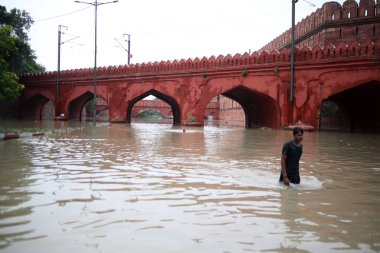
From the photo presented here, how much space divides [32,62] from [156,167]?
1458 inches

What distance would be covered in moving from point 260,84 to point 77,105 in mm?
17559

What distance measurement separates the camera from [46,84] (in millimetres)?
31484

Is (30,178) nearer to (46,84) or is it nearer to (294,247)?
(294,247)

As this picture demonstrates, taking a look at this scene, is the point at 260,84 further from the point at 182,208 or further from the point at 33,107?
the point at 33,107

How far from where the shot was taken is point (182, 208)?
3670mm

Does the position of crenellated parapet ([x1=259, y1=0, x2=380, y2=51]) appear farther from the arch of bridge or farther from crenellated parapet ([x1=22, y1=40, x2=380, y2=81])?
the arch of bridge

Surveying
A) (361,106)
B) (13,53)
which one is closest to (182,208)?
(361,106)

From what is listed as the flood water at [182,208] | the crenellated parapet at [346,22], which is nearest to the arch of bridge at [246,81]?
the crenellated parapet at [346,22]

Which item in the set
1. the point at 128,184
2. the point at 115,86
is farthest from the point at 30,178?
the point at 115,86

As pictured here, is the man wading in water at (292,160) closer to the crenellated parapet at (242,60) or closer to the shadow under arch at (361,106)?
the crenellated parapet at (242,60)

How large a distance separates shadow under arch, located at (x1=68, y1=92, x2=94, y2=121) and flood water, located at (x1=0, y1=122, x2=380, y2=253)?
82.1 ft

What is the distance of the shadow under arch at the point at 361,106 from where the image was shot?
67.1 ft

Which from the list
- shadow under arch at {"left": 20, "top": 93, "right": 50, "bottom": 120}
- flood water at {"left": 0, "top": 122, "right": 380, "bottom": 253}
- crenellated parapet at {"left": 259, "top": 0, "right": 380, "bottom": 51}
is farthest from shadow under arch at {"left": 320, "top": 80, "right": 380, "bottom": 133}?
shadow under arch at {"left": 20, "top": 93, "right": 50, "bottom": 120}

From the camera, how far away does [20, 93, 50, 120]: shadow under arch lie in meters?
33.0
